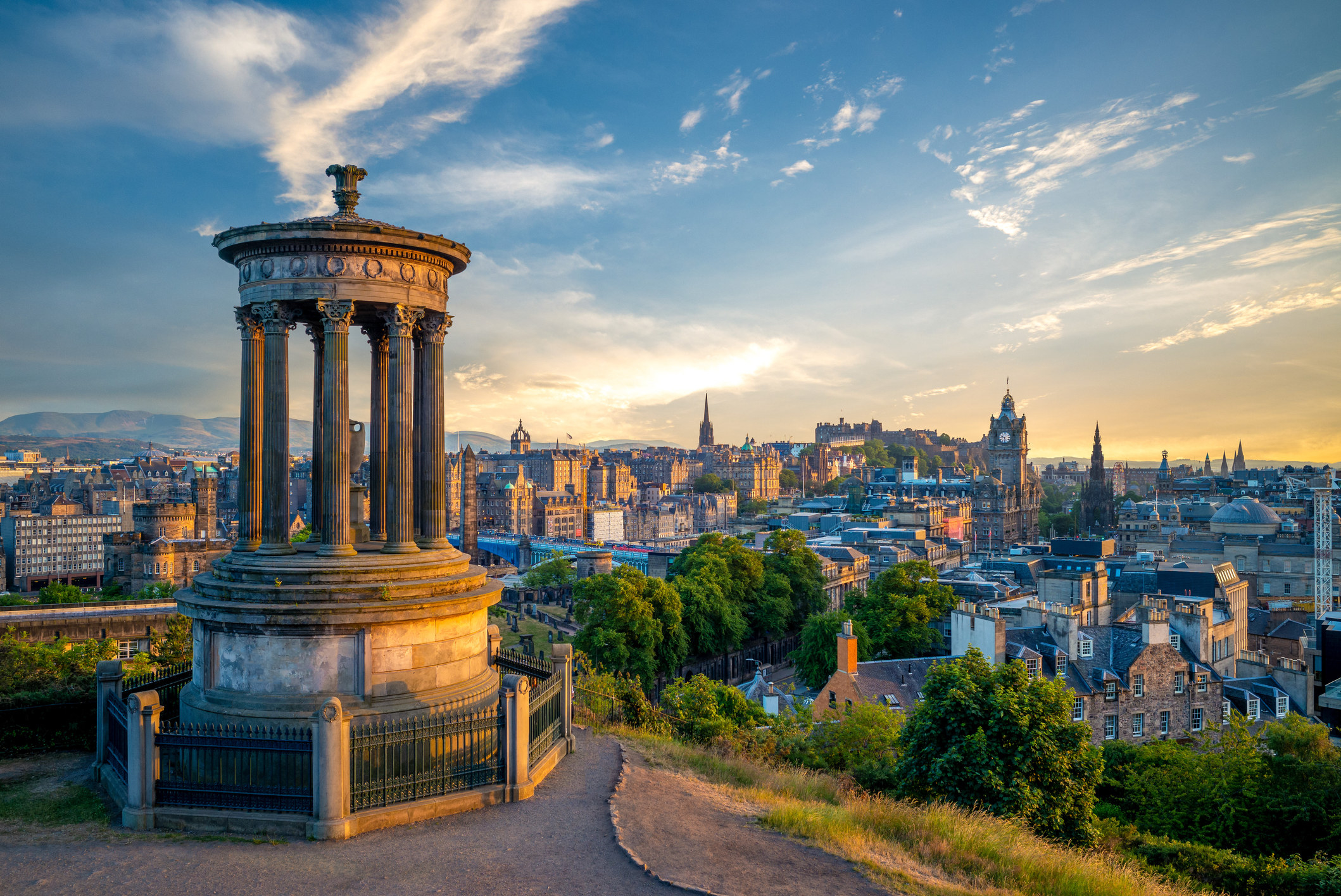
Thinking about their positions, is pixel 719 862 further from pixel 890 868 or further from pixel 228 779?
pixel 228 779

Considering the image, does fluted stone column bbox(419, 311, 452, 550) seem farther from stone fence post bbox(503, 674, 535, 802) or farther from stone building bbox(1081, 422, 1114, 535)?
stone building bbox(1081, 422, 1114, 535)

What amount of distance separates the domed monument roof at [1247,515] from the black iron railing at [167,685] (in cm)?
11242

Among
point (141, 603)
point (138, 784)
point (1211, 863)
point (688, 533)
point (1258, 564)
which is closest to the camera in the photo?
point (138, 784)

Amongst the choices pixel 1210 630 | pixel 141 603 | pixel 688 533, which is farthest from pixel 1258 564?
pixel 688 533

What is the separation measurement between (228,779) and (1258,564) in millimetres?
100581

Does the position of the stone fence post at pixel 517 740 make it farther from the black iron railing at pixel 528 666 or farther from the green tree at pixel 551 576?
the green tree at pixel 551 576

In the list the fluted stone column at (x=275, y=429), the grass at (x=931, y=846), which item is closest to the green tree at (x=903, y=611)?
the grass at (x=931, y=846)

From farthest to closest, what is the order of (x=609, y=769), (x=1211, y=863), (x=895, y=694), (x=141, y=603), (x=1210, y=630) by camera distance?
(x=141, y=603)
(x=1210, y=630)
(x=895, y=694)
(x=1211, y=863)
(x=609, y=769)

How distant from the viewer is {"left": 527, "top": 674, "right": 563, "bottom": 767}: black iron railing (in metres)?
14.6

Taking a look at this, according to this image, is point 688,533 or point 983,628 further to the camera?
point 688,533

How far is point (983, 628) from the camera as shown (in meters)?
38.6

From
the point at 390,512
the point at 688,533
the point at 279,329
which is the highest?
the point at 279,329

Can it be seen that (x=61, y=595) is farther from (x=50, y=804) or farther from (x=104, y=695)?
(x=50, y=804)

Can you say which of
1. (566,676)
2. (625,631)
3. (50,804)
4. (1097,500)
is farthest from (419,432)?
(1097,500)
